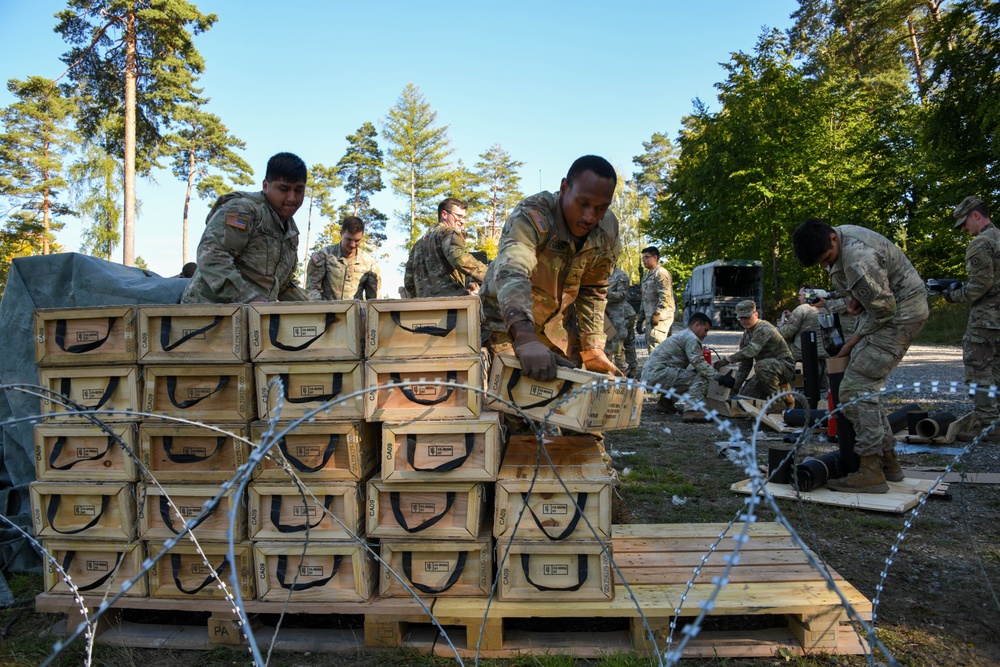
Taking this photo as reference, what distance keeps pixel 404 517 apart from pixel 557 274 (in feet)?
5.92

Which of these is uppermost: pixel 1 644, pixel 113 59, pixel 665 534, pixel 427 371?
pixel 113 59

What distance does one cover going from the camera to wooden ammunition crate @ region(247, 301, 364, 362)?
3.21m

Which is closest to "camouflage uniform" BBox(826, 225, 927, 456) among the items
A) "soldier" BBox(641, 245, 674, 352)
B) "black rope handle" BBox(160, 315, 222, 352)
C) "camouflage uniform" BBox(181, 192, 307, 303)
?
"camouflage uniform" BBox(181, 192, 307, 303)

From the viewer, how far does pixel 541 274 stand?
158 inches

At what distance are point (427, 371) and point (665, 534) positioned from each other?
6.19 feet

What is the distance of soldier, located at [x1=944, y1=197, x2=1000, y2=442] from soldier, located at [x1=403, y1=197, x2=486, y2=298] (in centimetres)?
538

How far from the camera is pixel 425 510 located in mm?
3156

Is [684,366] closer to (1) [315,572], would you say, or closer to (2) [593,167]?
(2) [593,167]

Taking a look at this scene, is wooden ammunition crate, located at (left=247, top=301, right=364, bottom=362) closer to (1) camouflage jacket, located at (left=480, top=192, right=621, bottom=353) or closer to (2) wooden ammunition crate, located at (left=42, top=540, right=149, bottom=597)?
(1) camouflage jacket, located at (left=480, top=192, right=621, bottom=353)

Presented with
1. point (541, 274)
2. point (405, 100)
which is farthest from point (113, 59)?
point (541, 274)

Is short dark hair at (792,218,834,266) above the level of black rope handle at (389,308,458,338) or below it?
above

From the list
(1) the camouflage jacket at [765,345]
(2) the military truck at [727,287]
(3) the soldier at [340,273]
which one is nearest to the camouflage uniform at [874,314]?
(1) the camouflage jacket at [765,345]

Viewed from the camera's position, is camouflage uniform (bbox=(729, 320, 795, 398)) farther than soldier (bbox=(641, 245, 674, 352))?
No

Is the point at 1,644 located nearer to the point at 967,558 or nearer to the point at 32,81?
the point at 967,558
